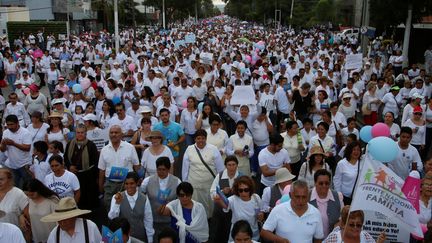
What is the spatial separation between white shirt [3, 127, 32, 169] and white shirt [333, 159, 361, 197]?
13.7ft

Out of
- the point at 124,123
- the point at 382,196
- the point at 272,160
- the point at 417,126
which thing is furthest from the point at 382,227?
the point at 124,123

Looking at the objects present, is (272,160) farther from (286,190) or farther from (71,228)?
(71,228)

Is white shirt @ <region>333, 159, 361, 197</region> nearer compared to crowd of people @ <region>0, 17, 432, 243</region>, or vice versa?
crowd of people @ <region>0, 17, 432, 243</region>

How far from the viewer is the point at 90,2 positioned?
54469mm

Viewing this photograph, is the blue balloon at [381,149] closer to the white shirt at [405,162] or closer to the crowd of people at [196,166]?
the crowd of people at [196,166]

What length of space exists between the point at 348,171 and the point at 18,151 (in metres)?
4.44

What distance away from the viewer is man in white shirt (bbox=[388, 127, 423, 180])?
6738mm

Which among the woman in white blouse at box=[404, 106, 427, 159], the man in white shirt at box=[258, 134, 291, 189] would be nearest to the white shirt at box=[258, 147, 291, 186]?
the man in white shirt at box=[258, 134, 291, 189]

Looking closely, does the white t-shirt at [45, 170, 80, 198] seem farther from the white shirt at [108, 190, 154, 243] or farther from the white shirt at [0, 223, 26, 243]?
the white shirt at [0, 223, 26, 243]

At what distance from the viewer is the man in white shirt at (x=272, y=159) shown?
6.48 metres

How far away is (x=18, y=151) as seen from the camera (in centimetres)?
712

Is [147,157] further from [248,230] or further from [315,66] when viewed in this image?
[315,66]

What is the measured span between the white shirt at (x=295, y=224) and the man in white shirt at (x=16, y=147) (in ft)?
13.4

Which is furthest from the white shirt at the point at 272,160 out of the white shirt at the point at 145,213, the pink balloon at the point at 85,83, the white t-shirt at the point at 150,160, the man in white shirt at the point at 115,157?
the pink balloon at the point at 85,83
